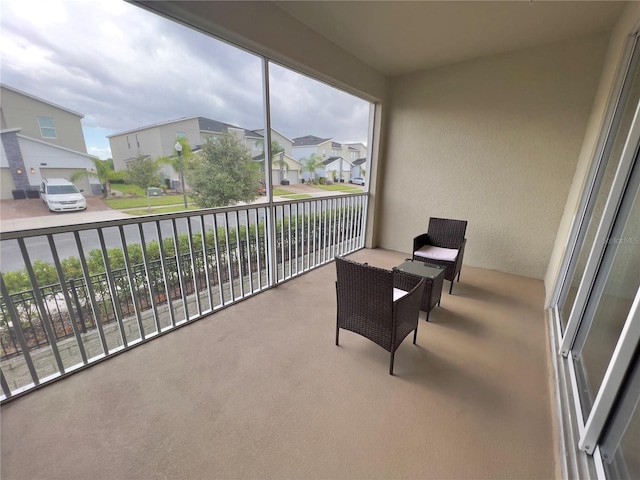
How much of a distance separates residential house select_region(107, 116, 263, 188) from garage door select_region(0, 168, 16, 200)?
17.7 inches

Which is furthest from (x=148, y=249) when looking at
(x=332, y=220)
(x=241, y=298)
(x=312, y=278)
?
(x=332, y=220)

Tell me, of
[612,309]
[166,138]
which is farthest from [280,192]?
[612,309]

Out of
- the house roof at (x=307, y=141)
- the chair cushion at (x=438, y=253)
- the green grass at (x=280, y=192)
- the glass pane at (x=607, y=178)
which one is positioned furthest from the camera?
the house roof at (x=307, y=141)

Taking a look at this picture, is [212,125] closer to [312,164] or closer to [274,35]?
[274,35]

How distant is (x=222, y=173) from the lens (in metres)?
2.26

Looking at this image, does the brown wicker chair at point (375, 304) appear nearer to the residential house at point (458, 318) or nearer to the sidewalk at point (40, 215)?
the residential house at point (458, 318)

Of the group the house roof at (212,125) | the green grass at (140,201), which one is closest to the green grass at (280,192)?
the house roof at (212,125)

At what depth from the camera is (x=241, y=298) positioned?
8.64 feet

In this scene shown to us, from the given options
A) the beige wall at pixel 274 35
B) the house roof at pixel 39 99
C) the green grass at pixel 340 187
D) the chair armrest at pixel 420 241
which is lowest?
the chair armrest at pixel 420 241

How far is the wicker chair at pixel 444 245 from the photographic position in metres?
2.79

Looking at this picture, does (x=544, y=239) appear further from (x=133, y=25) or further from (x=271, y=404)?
(x=133, y=25)

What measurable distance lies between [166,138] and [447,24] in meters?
2.66

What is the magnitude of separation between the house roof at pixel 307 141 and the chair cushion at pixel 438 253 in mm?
1821

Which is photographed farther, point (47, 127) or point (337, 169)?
point (337, 169)
